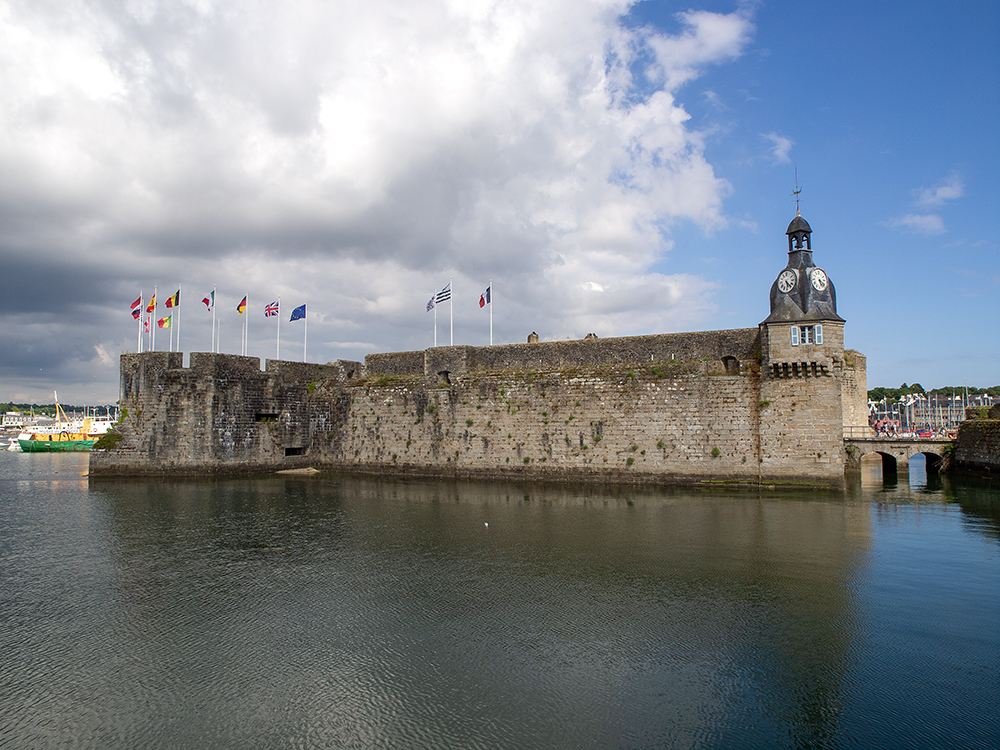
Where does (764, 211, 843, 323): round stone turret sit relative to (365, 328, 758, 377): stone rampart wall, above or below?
above

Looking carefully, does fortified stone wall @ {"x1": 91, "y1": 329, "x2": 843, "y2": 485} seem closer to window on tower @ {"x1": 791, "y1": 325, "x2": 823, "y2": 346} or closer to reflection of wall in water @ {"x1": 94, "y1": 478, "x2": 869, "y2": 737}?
window on tower @ {"x1": 791, "y1": 325, "x2": 823, "y2": 346}

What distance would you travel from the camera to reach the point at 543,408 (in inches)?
941

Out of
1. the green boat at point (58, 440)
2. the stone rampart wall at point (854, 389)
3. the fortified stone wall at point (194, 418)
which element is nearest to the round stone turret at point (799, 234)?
the stone rampart wall at point (854, 389)

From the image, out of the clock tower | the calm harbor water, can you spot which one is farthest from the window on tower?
the calm harbor water

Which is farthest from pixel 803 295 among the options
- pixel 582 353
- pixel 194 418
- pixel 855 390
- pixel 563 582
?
pixel 194 418

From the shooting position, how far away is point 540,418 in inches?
941

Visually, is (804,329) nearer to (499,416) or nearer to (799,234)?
(799,234)

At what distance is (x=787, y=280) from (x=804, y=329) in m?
2.04

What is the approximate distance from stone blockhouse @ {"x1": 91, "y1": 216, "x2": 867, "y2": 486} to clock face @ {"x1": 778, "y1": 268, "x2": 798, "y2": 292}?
54mm

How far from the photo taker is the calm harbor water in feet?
18.2

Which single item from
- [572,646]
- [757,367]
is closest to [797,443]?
[757,367]

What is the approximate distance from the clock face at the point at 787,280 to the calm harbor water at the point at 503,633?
9169mm

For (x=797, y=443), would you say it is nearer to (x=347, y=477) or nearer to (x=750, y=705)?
(x=750, y=705)

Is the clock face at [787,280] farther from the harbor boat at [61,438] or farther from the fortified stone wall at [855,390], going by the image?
the harbor boat at [61,438]
